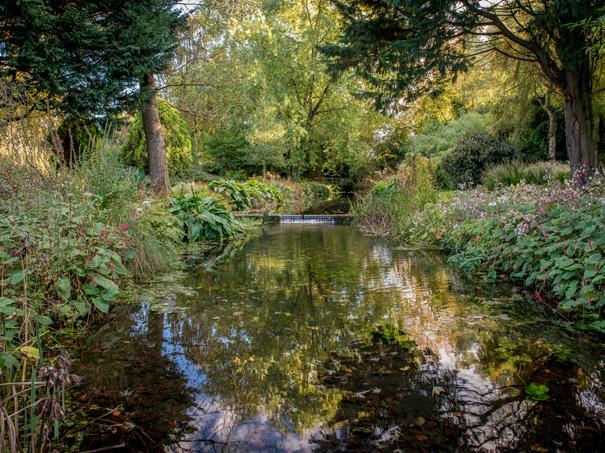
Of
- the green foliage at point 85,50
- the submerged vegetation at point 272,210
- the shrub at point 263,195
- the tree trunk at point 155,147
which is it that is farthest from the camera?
the shrub at point 263,195

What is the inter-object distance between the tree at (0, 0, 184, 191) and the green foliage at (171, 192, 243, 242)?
68 cm

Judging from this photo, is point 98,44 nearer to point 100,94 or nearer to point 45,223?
point 100,94

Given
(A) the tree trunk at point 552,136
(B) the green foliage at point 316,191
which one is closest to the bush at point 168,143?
(B) the green foliage at point 316,191

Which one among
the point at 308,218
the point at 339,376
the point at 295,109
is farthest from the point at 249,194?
the point at 339,376

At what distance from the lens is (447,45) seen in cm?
723

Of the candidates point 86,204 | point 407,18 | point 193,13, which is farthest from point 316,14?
point 86,204

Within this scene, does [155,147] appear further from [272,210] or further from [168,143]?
[272,210]

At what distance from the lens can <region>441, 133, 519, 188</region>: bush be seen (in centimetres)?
1240

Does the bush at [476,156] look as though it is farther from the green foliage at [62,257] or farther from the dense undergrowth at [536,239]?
the green foliage at [62,257]

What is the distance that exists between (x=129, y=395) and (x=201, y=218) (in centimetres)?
616

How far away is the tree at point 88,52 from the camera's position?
6.45 meters

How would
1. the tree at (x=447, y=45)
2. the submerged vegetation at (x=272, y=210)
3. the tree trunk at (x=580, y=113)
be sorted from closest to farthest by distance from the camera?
the submerged vegetation at (x=272, y=210) → the tree at (x=447, y=45) → the tree trunk at (x=580, y=113)

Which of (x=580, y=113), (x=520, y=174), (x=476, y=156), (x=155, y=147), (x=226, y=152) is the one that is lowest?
(x=520, y=174)

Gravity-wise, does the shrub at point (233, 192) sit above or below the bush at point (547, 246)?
above
